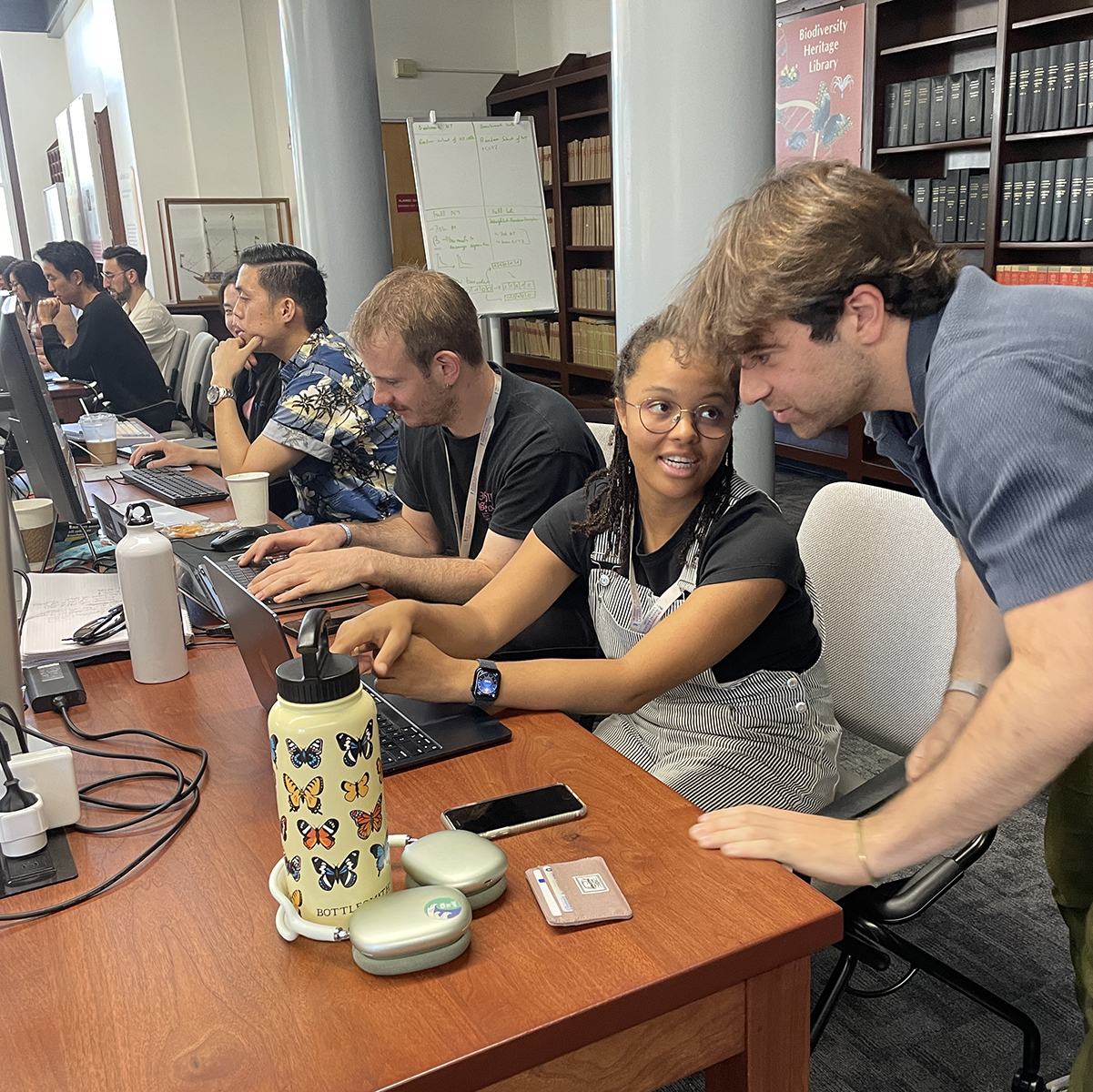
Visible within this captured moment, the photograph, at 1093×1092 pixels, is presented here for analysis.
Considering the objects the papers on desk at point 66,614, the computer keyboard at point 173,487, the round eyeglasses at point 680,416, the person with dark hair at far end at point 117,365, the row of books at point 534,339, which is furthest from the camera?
the row of books at point 534,339

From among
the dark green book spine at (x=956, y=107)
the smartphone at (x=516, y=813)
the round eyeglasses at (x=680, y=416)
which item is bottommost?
the smartphone at (x=516, y=813)

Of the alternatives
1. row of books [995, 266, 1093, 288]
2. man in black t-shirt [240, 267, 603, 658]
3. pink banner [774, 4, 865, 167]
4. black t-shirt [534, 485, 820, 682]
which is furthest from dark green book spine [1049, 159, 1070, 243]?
black t-shirt [534, 485, 820, 682]

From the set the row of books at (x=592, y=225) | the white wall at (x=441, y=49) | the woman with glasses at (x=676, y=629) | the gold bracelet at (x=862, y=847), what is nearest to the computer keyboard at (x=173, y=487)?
the woman with glasses at (x=676, y=629)

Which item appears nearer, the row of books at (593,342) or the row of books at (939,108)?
the row of books at (939,108)

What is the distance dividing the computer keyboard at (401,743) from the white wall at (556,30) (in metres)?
5.97

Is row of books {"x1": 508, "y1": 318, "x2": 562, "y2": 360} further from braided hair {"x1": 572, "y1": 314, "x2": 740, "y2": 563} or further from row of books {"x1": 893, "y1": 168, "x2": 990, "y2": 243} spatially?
braided hair {"x1": 572, "y1": 314, "x2": 740, "y2": 563}

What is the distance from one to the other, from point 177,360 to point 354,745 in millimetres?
5213

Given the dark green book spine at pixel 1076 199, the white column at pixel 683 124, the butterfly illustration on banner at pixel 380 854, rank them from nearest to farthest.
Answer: the butterfly illustration on banner at pixel 380 854
the white column at pixel 683 124
the dark green book spine at pixel 1076 199

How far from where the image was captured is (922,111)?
14.5 feet

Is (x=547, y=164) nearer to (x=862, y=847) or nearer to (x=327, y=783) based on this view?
(x=862, y=847)

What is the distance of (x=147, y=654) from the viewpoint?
55.1 inches

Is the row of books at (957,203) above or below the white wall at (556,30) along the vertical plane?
below

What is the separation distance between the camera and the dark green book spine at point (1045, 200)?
4.01 metres

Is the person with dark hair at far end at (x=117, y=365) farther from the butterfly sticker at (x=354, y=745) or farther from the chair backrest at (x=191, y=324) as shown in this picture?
the butterfly sticker at (x=354, y=745)
